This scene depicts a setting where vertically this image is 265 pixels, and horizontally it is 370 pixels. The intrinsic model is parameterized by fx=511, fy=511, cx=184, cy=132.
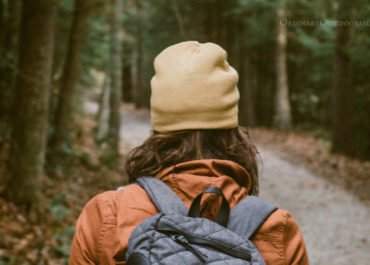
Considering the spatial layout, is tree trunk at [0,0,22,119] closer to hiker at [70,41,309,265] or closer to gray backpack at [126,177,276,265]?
hiker at [70,41,309,265]

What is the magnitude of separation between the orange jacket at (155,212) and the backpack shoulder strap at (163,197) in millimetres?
28

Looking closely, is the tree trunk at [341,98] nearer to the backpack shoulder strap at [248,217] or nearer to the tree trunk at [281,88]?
the tree trunk at [281,88]

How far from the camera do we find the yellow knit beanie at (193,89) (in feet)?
6.57

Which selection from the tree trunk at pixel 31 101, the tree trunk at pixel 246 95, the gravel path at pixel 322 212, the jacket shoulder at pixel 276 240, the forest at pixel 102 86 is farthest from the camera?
the tree trunk at pixel 246 95

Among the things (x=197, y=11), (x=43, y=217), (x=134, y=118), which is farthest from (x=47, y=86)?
(x=134, y=118)

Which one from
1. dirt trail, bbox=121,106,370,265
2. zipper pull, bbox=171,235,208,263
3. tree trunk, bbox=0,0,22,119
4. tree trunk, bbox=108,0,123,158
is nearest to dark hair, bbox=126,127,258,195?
zipper pull, bbox=171,235,208,263

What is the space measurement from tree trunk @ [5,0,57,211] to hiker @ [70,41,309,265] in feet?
16.9

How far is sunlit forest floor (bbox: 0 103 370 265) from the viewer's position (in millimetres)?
6590

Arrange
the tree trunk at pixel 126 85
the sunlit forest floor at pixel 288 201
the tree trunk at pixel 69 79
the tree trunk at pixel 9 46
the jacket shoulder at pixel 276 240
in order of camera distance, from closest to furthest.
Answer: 1. the jacket shoulder at pixel 276 240
2. the sunlit forest floor at pixel 288 201
3. the tree trunk at pixel 9 46
4. the tree trunk at pixel 69 79
5. the tree trunk at pixel 126 85

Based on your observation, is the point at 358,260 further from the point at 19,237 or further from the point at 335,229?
the point at 19,237

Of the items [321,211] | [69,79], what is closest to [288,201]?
[321,211]

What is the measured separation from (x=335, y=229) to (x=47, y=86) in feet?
17.8

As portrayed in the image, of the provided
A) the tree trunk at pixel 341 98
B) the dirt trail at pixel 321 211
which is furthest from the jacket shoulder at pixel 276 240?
the tree trunk at pixel 341 98

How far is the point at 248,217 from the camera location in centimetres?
180
